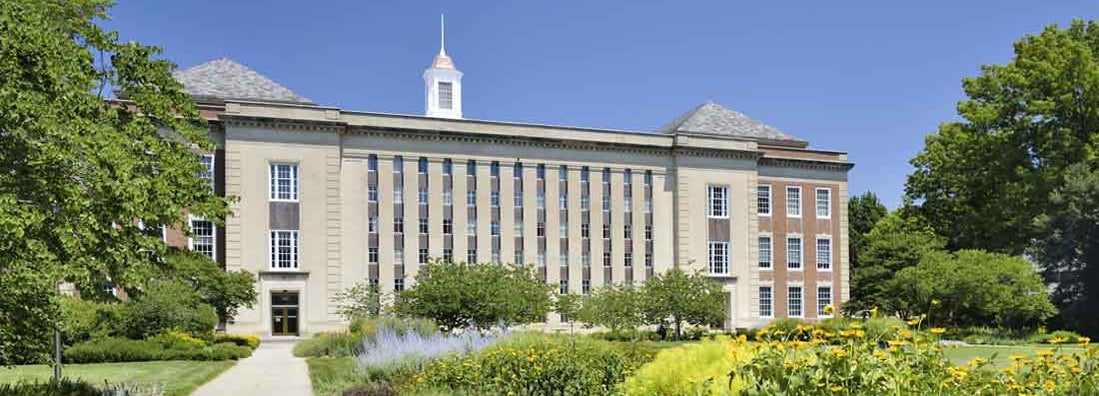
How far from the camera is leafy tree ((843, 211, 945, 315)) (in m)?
54.8

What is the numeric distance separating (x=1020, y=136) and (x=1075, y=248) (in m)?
8.76

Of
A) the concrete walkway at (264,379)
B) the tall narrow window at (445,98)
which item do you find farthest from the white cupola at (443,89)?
the concrete walkway at (264,379)

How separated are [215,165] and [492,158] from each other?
49.8 feet

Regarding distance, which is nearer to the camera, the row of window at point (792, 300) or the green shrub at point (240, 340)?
the green shrub at point (240, 340)

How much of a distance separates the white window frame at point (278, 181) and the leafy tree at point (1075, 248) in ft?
120

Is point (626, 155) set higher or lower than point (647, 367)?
higher

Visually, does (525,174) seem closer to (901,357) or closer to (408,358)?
(408,358)

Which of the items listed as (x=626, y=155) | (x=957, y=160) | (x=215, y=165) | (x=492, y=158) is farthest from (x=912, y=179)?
(x=215, y=165)

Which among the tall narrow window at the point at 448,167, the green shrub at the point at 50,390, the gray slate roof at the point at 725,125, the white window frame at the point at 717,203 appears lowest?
the green shrub at the point at 50,390

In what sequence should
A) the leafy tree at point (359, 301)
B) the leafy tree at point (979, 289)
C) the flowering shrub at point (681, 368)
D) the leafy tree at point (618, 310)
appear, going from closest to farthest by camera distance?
1. the flowering shrub at point (681, 368)
2. the leafy tree at point (979, 289)
3. the leafy tree at point (618, 310)
4. the leafy tree at point (359, 301)

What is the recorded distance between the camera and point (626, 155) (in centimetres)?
6044

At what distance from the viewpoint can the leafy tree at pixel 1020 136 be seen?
161 feet

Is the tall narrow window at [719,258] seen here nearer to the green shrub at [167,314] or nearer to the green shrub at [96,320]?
the green shrub at [167,314]

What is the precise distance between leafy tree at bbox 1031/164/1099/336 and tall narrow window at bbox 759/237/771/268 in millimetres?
18595
